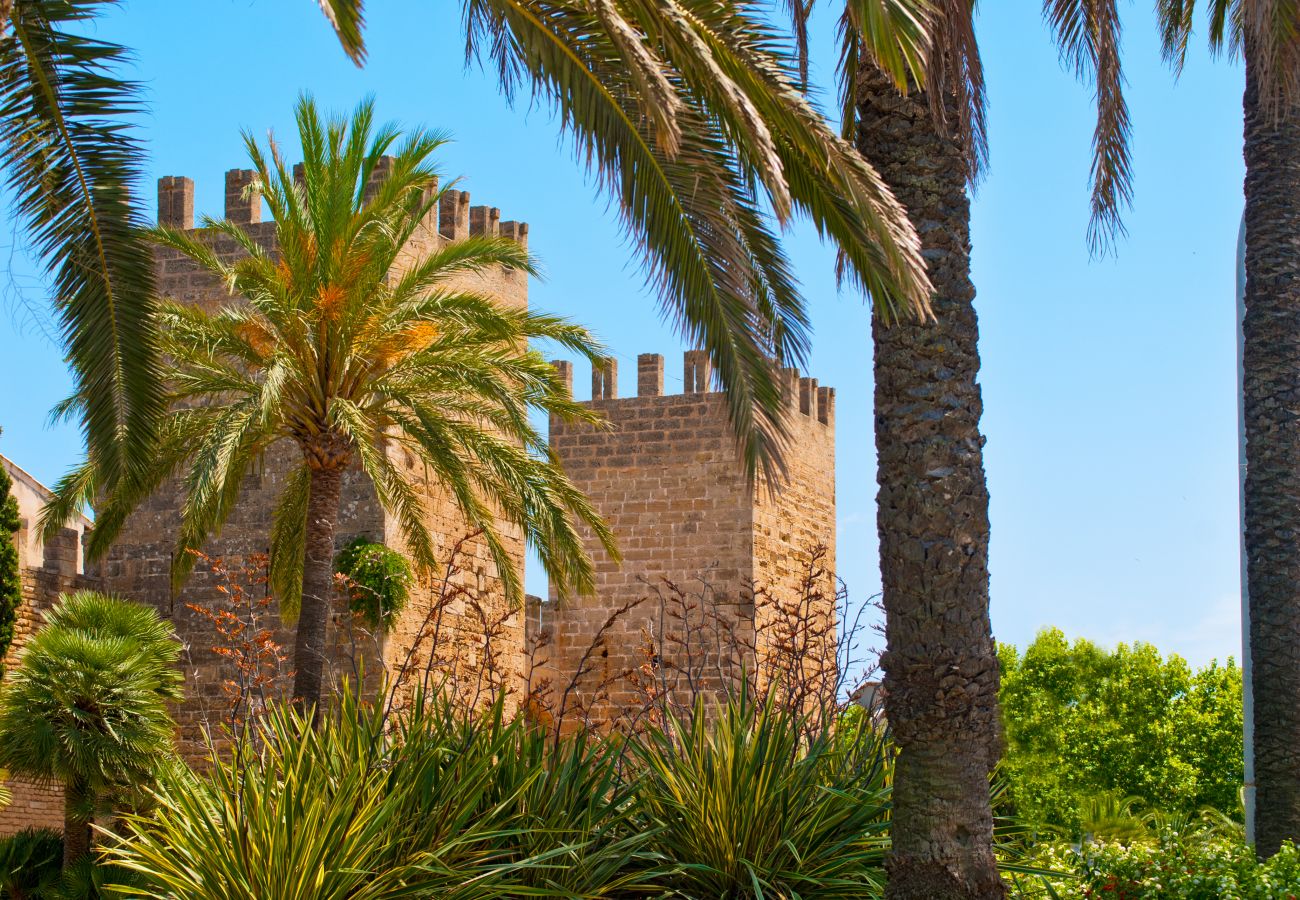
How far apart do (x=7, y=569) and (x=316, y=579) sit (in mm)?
4726

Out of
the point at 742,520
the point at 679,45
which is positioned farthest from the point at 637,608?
the point at 679,45

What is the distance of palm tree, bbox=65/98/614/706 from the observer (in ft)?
42.2

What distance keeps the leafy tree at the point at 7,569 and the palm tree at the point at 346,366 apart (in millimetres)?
2426

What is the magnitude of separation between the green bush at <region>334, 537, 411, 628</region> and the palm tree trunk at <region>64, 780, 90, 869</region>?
9.84 feet

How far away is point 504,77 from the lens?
718 cm

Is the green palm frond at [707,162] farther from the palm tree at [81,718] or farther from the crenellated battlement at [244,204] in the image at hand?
the crenellated battlement at [244,204]

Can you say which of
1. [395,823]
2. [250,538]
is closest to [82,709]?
[250,538]

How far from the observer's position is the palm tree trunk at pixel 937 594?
20.7 ft

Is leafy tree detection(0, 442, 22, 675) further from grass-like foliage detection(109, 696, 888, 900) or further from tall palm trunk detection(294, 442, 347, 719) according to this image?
grass-like foliage detection(109, 696, 888, 900)

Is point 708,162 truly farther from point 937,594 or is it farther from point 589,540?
point 589,540

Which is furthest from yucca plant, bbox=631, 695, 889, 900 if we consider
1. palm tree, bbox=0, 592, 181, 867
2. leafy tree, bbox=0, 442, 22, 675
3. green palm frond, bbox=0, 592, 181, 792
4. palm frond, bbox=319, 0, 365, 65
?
leafy tree, bbox=0, 442, 22, 675

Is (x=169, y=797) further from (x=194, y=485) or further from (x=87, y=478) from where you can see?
(x=87, y=478)

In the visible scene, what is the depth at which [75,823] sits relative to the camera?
14.0m

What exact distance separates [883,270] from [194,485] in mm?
7292
